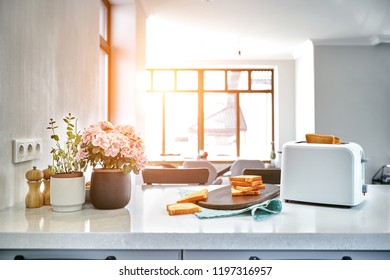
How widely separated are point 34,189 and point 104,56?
2601mm

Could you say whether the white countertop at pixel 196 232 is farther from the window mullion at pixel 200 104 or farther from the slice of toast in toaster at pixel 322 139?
the window mullion at pixel 200 104

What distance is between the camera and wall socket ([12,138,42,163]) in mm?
1354

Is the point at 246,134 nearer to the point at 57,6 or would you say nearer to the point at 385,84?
the point at 385,84

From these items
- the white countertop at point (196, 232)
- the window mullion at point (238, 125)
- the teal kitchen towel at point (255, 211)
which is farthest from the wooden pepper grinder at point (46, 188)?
the window mullion at point (238, 125)

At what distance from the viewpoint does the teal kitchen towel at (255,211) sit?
1164mm

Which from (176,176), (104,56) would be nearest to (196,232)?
(176,176)

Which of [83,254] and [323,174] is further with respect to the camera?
[323,174]

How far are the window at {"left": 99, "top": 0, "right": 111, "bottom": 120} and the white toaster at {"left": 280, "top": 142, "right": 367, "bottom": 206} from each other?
8.17ft

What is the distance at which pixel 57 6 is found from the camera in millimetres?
1767

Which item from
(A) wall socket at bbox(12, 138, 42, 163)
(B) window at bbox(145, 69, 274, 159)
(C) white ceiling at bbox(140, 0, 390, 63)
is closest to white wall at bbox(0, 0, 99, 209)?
(A) wall socket at bbox(12, 138, 42, 163)

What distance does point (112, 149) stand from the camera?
1280 millimetres

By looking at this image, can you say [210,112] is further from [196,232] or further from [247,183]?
[196,232]

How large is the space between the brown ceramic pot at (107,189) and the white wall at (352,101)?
199 inches
